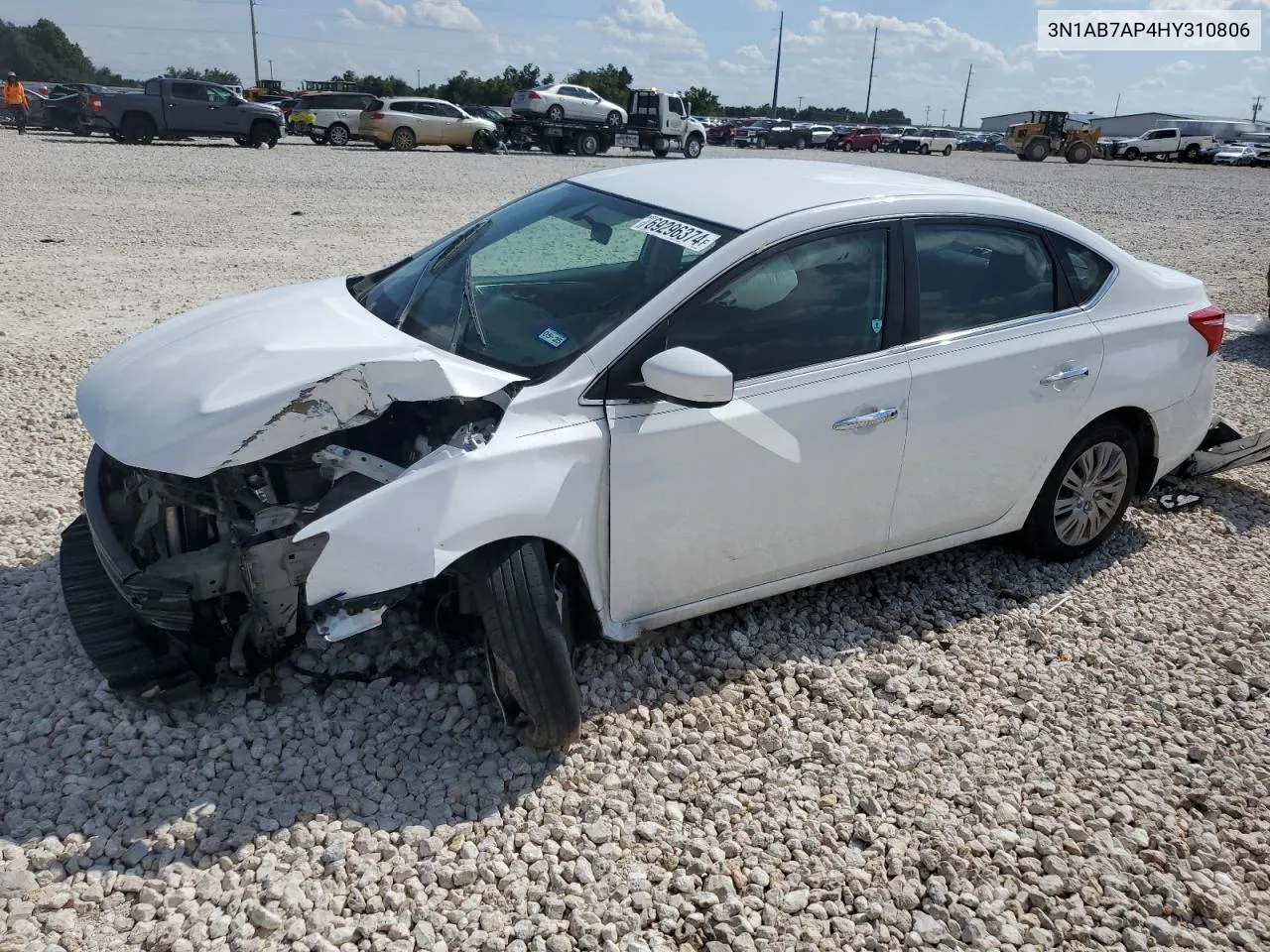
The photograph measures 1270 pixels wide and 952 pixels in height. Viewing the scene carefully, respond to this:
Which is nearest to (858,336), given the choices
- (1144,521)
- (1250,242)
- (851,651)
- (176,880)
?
(851,651)

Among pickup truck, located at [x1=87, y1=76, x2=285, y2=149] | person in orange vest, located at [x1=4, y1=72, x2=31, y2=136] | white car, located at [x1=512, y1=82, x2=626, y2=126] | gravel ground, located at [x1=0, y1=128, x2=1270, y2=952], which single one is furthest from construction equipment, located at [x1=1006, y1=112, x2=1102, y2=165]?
gravel ground, located at [x1=0, y1=128, x2=1270, y2=952]

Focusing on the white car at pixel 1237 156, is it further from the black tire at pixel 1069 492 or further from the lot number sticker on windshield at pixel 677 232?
the lot number sticker on windshield at pixel 677 232

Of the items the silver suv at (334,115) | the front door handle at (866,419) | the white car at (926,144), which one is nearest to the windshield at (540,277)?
the front door handle at (866,419)

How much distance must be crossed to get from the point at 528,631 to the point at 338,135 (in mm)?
29799

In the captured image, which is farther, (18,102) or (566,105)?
(566,105)

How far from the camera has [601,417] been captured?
3.06 meters

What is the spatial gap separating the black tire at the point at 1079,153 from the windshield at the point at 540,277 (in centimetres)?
4192

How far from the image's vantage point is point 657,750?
3.21 m

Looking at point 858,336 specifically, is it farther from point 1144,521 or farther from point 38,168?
point 38,168

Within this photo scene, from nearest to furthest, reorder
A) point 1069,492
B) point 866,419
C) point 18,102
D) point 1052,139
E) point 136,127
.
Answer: point 866,419
point 1069,492
point 136,127
point 18,102
point 1052,139

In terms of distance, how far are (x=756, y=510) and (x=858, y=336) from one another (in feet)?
2.49

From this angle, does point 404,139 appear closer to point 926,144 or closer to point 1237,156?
point 926,144

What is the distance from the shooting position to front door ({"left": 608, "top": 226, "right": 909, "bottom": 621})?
314 cm

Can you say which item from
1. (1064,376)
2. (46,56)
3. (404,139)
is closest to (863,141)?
(404,139)
